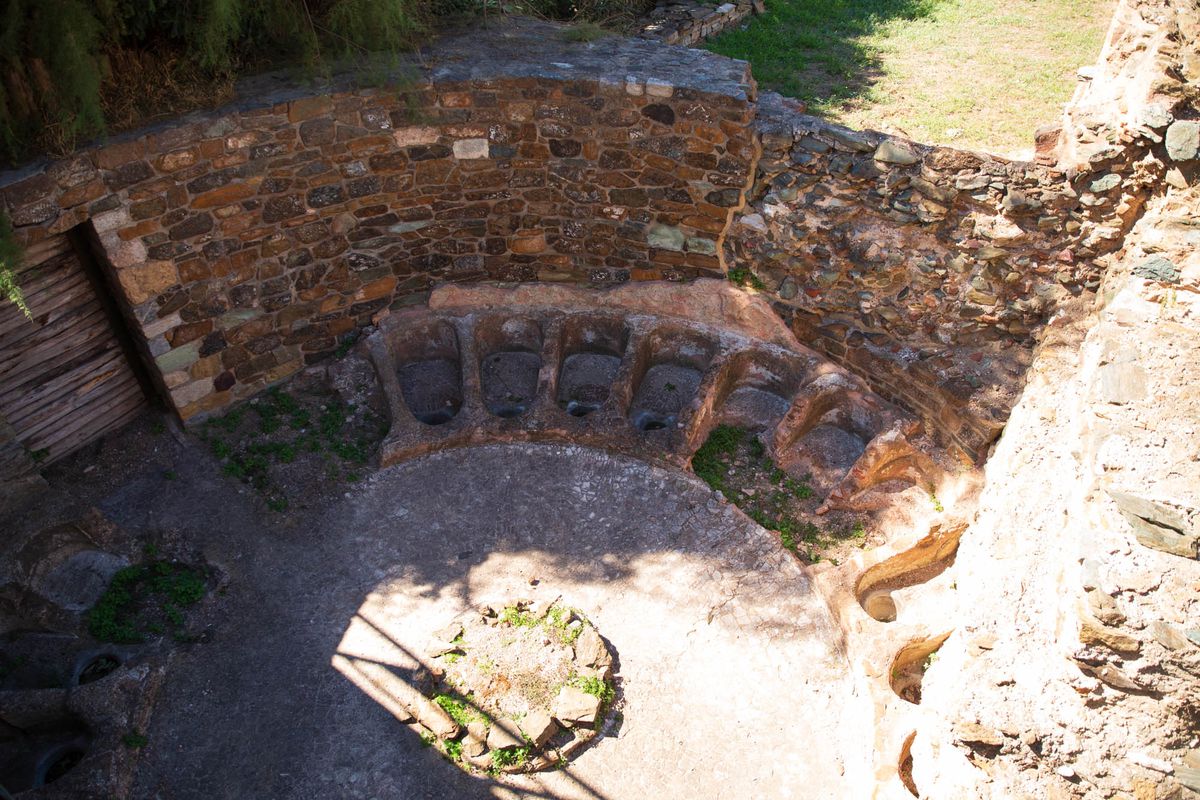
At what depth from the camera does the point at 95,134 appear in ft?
17.9

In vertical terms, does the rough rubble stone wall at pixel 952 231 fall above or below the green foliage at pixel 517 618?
above

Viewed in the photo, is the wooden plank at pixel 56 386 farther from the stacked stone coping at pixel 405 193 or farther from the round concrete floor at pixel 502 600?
the round concrete floor at pixel 502 600

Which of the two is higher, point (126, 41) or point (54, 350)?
point (126, 41)

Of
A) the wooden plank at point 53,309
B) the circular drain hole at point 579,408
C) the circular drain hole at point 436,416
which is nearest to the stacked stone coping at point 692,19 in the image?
the circular drain hole at point 579,408

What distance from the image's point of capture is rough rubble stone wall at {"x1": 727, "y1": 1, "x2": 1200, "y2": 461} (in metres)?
5.39

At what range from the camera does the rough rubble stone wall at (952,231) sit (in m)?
5.39

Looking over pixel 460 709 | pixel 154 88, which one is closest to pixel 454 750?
pixel 460 709

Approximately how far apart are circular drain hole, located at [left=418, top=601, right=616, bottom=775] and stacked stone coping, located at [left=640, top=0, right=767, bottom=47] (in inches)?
241

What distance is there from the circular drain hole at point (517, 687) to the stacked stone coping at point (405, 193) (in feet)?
9.48

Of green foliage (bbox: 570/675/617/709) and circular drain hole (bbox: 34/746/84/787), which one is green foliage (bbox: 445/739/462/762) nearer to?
green foliage (bbox: 570/675/617/709)

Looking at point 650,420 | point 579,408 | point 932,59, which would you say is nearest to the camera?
point 650,420

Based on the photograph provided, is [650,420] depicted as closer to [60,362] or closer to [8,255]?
[60,362]

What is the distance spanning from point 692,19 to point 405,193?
4.24m

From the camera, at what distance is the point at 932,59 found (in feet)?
27.4
